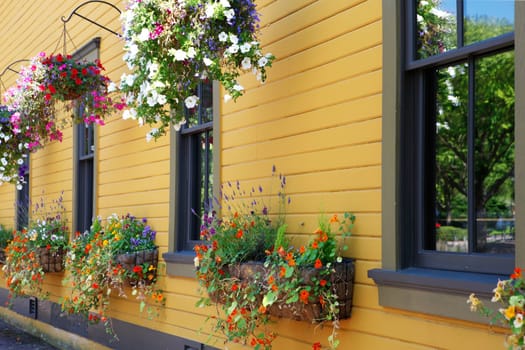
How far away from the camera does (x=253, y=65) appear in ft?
15.2

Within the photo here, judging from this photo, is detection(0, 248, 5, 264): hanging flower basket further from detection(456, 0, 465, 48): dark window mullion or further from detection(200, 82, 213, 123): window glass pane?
detection(456, 0, 465, 48): dark window mullion

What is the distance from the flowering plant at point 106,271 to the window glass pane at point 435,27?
11.7ft

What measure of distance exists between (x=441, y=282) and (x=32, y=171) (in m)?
8.54

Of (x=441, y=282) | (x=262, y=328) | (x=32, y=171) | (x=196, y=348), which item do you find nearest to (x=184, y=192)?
(x=196, y=348)

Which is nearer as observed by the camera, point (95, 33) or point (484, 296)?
point (484, 296)

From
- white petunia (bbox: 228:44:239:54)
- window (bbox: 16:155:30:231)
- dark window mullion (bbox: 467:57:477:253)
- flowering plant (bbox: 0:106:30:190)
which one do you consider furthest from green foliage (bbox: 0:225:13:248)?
dark window mullion (bbox: 467:57:477:253)

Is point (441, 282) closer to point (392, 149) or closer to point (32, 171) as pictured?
point (392, 149)

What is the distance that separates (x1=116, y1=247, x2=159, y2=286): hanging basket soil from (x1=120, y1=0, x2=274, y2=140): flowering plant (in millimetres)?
2145

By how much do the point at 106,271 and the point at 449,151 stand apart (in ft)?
12.9

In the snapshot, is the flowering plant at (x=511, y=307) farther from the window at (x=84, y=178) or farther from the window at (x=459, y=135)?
the window at (x=84, y=178)

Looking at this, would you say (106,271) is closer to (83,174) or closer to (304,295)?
(83,174)

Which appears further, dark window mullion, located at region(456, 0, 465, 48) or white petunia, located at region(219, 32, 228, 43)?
white petunia, located at region(219, 32, 228, 43)

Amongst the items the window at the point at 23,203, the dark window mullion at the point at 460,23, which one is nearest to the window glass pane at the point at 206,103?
the dark window mullion at the point at 460,23

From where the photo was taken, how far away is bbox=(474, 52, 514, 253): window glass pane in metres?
3.43
